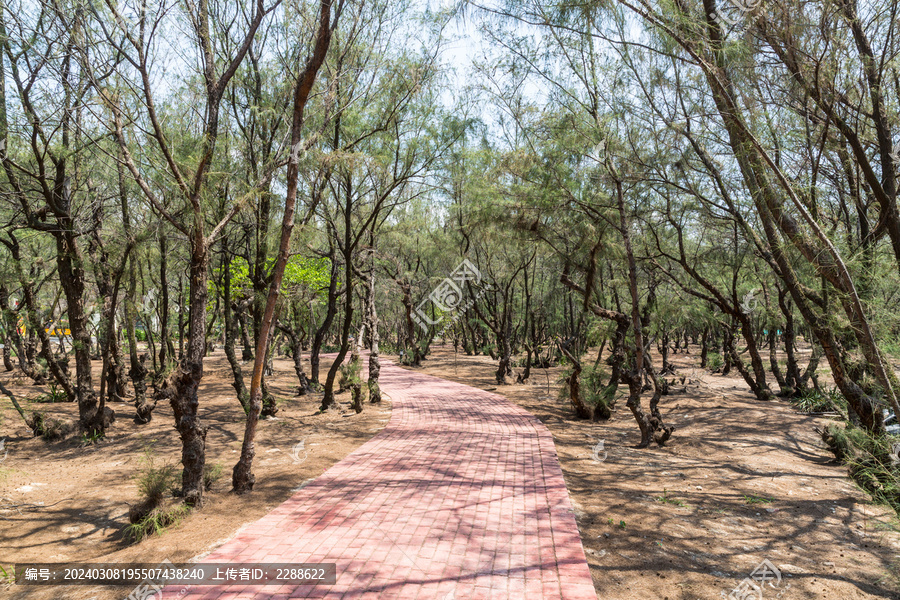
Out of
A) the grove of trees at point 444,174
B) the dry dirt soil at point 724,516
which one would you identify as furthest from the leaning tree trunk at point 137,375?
the dry dirt soil at point 724,516

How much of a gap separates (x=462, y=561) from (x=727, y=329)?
48.2ft

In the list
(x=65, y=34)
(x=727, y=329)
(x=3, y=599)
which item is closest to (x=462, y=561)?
(x=3, y=599)

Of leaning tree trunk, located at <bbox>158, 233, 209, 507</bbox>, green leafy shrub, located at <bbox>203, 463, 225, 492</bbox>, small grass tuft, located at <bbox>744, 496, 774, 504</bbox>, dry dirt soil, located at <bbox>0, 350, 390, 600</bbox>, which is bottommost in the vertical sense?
small grass tuft, located at <bbox>744, 496, 774, 504</bbox>

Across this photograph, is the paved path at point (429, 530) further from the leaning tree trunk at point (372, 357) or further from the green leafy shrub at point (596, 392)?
the leaning tree trunk at point (372, 357)

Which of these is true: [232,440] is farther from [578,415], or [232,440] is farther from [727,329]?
[727,329]

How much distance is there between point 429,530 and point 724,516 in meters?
3.25

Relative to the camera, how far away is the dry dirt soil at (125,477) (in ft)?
14.0

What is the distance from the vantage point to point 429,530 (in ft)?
15.1

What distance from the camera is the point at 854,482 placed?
5984 millimetres

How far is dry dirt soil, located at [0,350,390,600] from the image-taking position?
4.26 metres

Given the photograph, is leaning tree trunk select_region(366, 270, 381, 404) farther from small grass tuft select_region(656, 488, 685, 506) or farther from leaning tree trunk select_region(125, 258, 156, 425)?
small grass tuft select_region(656, 488, 685, 506)

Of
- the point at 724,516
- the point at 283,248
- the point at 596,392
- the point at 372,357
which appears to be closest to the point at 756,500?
the point at 724,516

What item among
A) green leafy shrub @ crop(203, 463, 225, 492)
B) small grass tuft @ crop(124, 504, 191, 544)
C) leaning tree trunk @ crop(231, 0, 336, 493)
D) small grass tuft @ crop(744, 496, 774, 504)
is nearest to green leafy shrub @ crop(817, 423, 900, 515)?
small grass tuft @ crop(744, 496, 774, 504)

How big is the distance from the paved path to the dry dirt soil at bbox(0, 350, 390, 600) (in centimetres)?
41
